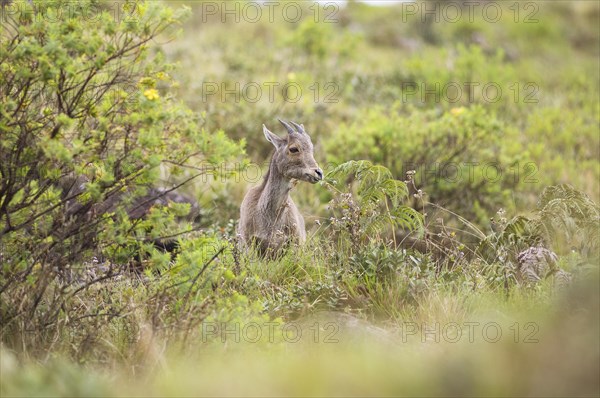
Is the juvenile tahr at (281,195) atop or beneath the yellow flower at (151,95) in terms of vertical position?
beneath

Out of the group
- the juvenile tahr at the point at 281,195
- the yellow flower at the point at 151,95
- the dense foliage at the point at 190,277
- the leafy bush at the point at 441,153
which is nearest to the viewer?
the dense foliage at the point at 190,277

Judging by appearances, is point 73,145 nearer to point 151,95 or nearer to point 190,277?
point 151,95

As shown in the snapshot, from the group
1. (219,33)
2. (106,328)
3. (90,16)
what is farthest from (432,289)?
(219,33)

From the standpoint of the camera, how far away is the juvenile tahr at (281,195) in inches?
355

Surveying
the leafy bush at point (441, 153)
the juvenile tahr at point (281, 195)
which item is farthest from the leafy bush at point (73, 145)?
the leafy bush at point (441, 153)

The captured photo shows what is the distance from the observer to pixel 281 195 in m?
9.35

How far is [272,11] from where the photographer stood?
90.5 ft

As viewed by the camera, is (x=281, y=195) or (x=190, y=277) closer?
(x=190, y=277)

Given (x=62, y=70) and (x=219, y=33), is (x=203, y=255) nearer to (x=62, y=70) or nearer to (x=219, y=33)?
Answer: (x=62, y=70)

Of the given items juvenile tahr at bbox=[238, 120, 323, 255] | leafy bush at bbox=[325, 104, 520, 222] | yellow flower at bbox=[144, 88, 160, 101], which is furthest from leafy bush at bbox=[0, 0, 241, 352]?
leafy bush at bbox=[325, 104, 520, 222]

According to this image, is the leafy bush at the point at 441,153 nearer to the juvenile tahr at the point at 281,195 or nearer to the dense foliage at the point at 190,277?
the juvenile tahr at the point at 281,195

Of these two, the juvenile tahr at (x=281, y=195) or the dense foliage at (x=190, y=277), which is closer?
the dense foliage at (x=190, y=277)

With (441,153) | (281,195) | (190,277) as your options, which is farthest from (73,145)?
(441,153)

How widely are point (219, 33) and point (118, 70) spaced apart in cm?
1754
